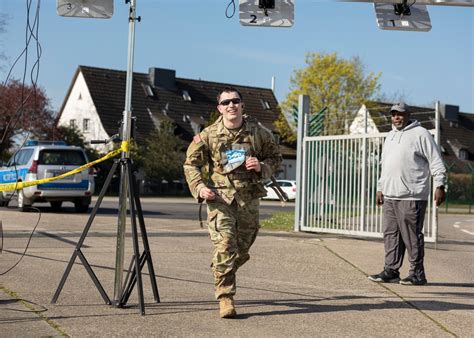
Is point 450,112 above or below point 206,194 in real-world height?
above

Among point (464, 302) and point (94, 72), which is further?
point (94, 72)

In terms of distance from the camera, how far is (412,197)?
29.9ft

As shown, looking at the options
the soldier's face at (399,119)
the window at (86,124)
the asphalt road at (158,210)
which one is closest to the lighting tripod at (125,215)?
the soldier's face at (399,119)

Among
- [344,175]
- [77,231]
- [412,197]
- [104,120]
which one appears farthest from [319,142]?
[104,120]

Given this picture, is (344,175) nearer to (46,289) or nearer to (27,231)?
(27,231)

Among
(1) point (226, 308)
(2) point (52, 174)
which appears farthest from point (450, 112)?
(1) point (226, 308)

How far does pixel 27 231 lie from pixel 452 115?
7186 centimetres

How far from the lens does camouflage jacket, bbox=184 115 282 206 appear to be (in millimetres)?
6715

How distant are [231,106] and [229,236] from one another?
3.50 ft

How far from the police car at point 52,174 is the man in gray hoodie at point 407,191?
1289 cm

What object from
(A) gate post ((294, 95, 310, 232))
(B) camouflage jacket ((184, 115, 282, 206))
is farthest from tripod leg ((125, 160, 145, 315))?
(A) gate post ((294, 95, 310, 232))

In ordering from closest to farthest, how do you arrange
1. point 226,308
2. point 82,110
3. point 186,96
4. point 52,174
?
point 226,308 → point 52,174 → point 82,110 → point 186,96

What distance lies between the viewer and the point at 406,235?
9.11 m

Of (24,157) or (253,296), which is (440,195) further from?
(24,157)
